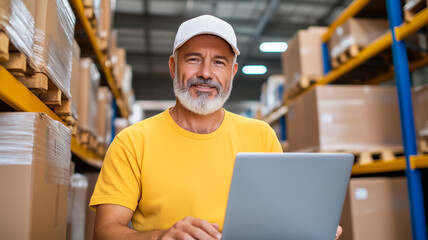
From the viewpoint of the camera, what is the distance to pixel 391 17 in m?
3.00

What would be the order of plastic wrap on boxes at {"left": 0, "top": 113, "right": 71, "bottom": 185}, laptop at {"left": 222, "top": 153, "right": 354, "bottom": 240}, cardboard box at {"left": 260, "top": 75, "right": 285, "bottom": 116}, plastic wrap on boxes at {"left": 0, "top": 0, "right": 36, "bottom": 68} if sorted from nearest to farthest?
laptop at {"left": 222, "top": 153, "right": 354, "bottom": 240}
plastic wrap on boxes at {"left": 0, "top": 0, "right": 36, "bottom": 68}
plastic wrap on boxes at {"left": 0, "top": 113, "right": 71, "bottom": 185}
cardboard box at {"left": 260, "top": 75, "right": 285, "bottom": 116}

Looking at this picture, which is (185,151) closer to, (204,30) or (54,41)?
(204,30)

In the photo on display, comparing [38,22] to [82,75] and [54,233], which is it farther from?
[82,75]

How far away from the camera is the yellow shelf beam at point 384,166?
9.56 ft

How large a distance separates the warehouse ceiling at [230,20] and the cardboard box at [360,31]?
3.72 m

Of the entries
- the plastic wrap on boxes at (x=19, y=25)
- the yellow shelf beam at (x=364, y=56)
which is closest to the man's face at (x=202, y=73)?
the plastic wrap on boxes at (x=19, y=25)

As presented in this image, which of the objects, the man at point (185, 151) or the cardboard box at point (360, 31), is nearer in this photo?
the man at point (185, 151)

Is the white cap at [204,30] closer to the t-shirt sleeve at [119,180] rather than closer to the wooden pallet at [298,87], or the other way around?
the t-shirt sleeve at [119,180]

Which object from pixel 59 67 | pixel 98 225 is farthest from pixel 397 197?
pixel 59 67

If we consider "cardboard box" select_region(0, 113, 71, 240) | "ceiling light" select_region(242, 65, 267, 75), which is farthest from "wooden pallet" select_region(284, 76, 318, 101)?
"ceiling light" select_region(242, 65, 267, 75)

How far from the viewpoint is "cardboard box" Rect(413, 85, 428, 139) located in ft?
10.7

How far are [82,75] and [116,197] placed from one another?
164 centimetres

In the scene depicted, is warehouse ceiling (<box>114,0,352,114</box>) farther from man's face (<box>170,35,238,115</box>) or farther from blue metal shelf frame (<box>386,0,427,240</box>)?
man's face (<box>170,35,238,115</box>)

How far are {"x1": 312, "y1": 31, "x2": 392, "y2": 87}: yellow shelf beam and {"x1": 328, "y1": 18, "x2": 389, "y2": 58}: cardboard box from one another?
15cm
